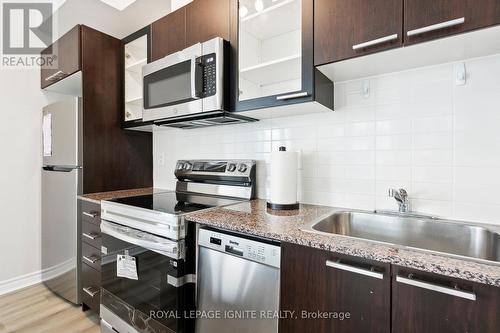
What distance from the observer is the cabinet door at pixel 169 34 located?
5.79 ft

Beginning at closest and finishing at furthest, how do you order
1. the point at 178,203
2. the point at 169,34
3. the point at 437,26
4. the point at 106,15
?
the point at 437,26, the point at 178,203, the point at 169,34, the point at 106,15

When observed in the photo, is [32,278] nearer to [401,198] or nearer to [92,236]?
[92,236]

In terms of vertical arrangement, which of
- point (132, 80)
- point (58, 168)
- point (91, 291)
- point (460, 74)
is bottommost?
point (91, 291)

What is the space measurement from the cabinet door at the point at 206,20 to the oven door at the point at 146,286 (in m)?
1.25

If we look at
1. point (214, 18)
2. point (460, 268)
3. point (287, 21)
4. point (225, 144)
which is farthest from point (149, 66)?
point (460, 268)

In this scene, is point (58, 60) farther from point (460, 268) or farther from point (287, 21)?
point (460, 268)

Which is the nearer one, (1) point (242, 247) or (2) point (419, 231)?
(1) point (242, 247)

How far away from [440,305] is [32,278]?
3.15 m

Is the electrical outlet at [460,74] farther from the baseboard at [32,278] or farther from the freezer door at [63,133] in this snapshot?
the baseboard at [32,278]

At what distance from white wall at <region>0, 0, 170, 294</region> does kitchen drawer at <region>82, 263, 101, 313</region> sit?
3.04 ft

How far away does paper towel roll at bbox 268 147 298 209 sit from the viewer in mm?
1427

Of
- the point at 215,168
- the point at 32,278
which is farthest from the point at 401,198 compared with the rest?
the point at 32,278

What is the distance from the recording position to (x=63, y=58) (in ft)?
7.29

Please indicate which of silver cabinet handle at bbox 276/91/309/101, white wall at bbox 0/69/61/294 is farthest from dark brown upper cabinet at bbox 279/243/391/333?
white wall at bbox 0/69/61/294
